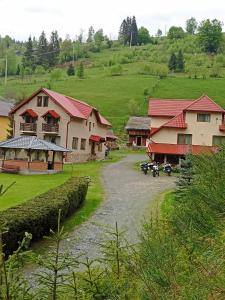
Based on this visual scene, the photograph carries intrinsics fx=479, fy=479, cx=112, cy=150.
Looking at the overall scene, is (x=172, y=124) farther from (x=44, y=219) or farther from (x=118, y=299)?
(x=118, y=299)

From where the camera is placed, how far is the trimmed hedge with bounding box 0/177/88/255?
16.6 meters

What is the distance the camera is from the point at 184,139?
51719mm

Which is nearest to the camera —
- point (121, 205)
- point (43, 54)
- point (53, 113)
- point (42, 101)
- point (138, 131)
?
point (121, 205)

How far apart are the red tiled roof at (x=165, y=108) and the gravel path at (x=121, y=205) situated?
1286 centimetres


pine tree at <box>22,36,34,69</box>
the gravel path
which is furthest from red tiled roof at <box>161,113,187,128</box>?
pine tree at <box>22,36,34,69</box>

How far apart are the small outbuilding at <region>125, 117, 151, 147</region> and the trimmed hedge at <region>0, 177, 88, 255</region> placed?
179 feet

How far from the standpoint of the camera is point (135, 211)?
2612 cm

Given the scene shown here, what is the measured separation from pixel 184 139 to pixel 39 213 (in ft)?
113

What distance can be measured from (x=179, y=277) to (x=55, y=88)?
4779 inches

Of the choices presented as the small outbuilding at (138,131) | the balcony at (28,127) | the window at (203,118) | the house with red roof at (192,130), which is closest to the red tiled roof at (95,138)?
the balcony at (28,127)

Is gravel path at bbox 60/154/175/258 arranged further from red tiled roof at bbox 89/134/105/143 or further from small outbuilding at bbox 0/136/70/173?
red tiled roof at bbox 89/134/105/143

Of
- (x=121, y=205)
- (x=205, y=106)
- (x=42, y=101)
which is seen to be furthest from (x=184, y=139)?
(x=121, y=205)

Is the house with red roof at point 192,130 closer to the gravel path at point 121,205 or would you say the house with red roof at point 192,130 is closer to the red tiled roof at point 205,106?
the red tiled roof at point 205,106

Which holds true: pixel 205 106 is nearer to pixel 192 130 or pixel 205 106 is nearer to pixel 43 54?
pixel 192 130
